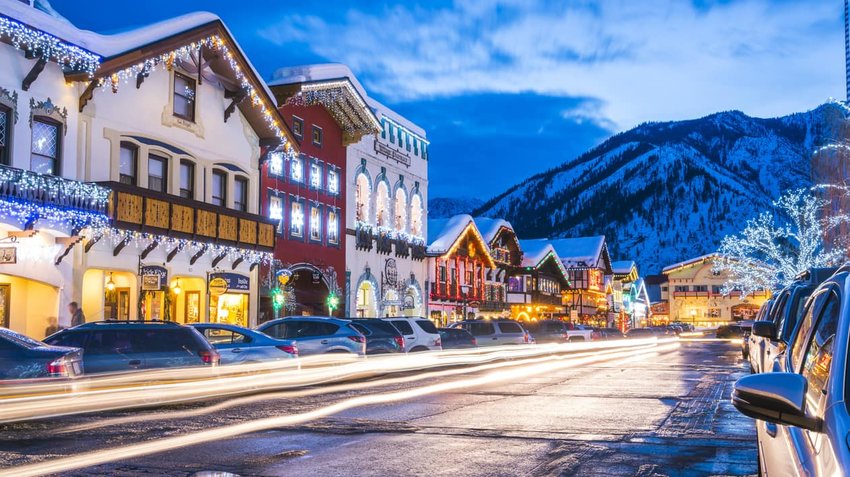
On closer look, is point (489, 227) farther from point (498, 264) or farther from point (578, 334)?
point (578, 334)

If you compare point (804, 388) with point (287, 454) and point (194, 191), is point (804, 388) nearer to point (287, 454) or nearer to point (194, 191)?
point (287, 454)

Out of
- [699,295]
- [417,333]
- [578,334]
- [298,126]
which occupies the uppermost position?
[298,126]

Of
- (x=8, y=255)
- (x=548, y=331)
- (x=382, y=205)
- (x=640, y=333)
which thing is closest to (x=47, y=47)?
(x=8, y=255)

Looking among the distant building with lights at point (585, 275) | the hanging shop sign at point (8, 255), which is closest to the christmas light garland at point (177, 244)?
the hanging shop sign at point (8, 255)

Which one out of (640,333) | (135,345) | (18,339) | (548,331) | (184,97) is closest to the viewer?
(18,339)

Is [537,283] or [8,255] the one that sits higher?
[537,283]

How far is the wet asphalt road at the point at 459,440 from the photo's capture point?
916 cm

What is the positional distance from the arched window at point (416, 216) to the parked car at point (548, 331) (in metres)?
9.27

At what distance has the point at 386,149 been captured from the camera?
50781 millimetres

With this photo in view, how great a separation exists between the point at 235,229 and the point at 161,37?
709 centimetres

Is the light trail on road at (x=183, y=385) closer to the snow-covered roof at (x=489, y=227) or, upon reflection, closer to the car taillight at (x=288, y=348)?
the car taillight at (x=288, y=348)

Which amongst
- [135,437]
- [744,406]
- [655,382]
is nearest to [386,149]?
[655,382]

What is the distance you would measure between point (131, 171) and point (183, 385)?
15.9 metres

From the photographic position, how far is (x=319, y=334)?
24.6 m
